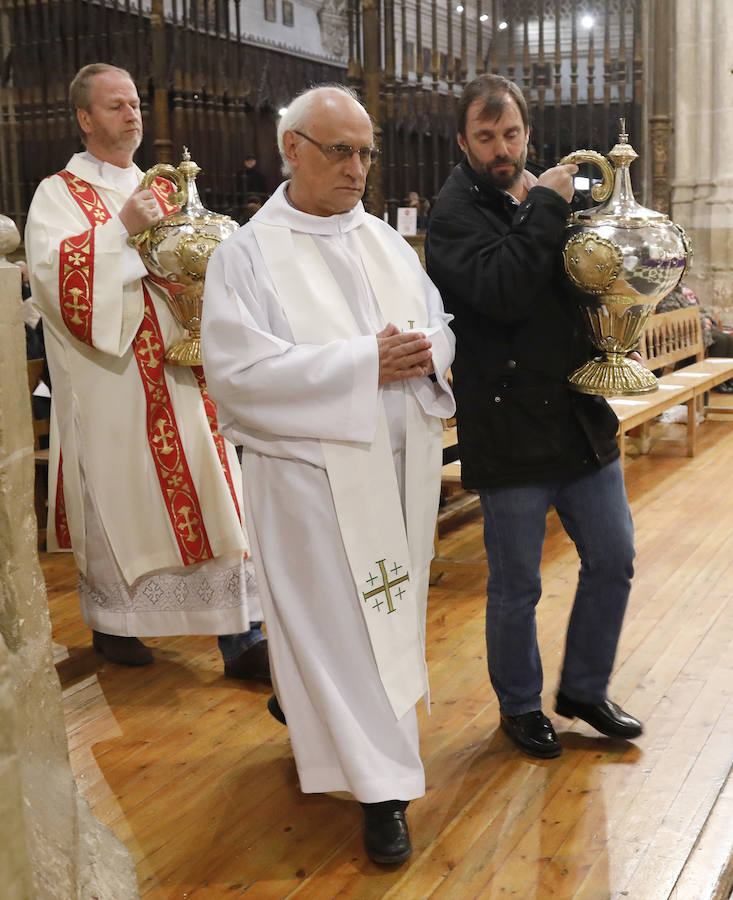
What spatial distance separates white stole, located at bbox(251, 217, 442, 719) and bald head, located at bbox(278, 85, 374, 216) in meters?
0.13

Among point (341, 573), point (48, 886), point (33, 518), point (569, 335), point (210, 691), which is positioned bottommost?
point (210, 691)

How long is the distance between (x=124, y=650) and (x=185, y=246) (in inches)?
56.8

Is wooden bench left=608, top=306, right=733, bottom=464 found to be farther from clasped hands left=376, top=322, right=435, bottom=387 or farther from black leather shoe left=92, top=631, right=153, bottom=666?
clasped hands left=376, top=322, right=435, bottom=387

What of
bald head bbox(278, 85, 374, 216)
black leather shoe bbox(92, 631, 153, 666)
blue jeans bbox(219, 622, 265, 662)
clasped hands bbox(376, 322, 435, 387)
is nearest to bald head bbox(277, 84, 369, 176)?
bald head bbox(278, 85, 374, 216)

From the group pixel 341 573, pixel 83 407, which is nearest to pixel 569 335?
pixel 341 573

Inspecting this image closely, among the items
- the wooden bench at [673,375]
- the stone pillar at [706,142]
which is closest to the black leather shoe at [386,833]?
the wooden bench at [673,375]

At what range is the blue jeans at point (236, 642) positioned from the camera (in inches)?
145

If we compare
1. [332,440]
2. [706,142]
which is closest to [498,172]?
[332,440]

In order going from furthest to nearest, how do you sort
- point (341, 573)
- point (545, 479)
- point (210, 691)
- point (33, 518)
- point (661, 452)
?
point (661, 452), point (210, 691), point (545, 479), point (341, 573), point (33, 518)

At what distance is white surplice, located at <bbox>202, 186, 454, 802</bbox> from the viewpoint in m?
2.45

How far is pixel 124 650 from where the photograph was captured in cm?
386

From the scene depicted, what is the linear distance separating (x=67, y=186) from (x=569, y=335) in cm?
181

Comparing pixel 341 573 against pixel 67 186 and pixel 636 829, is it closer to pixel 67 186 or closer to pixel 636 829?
pixel 636 829

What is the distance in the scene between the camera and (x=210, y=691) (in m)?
3.60
